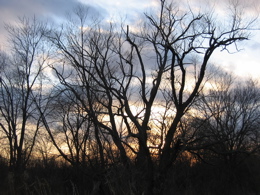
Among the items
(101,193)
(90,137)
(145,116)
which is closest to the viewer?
(145,116)

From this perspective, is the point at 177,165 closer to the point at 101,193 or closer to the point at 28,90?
the point at 101,193

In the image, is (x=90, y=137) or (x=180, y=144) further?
(x=90, y=137)

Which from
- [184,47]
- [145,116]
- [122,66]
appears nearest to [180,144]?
[145,116]

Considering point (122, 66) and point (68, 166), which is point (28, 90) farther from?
point (122, 66)

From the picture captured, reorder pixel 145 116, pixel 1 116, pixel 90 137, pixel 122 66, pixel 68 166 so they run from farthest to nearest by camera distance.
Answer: pixel 68 166, pixel 1 116, pixel 90 137, pixel 122 66, pixel 145 116

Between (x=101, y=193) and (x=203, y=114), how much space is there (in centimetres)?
1508

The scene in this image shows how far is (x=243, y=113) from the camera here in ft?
98.9

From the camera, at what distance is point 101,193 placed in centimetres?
1959

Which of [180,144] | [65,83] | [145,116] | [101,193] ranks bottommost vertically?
[101,193]

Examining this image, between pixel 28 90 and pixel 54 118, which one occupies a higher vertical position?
pixel 28 90

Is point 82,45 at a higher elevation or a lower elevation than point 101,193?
higher

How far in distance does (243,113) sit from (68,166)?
1930 centimetres

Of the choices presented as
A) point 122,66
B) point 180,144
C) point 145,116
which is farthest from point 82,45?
point 180,144

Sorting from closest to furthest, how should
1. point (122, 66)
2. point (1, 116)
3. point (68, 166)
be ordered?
1. point (122, 66)
2. point (1, 116)
3. point (68, 166)
